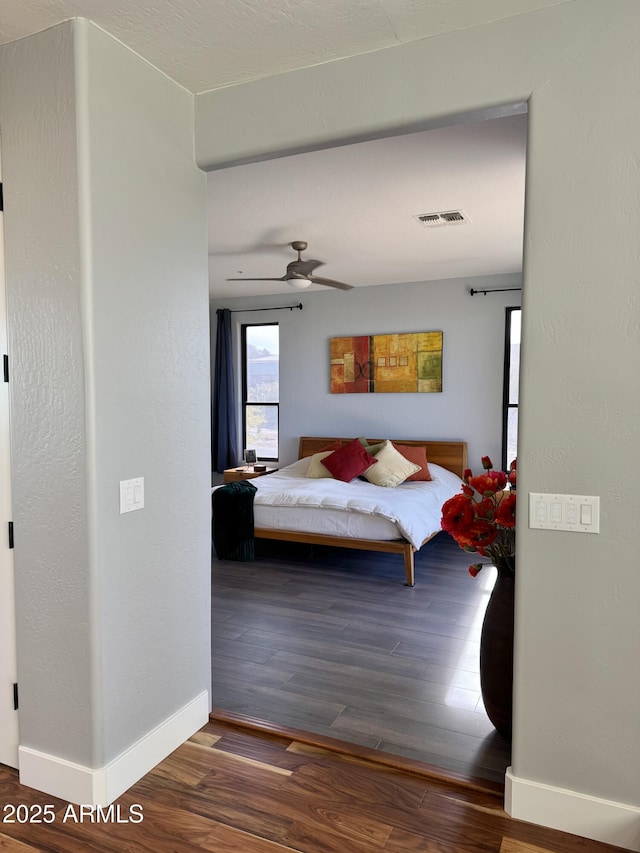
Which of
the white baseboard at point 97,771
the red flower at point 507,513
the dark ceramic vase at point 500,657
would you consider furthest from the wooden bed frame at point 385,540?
the white baseboard at point 97,771

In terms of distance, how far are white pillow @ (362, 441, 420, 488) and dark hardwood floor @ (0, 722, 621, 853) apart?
11.5ft

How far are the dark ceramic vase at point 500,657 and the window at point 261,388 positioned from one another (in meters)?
5.05

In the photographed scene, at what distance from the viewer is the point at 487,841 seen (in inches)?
75.8

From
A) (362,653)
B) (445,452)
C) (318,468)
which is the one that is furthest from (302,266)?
(362,653)

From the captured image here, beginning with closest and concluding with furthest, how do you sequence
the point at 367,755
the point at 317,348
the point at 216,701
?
the point at 367,755, the point at 216,701, the point at 317,348

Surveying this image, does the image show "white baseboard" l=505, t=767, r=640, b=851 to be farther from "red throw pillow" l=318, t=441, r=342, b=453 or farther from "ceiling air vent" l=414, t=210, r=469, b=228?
"red throw pillow" l=318, t=441, r=342, b=453

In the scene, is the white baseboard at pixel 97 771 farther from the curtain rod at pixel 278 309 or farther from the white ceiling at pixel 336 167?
the curtain rod at pixel 278 309

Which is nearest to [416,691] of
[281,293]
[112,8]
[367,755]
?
[367,755]

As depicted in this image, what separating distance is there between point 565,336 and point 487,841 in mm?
1625

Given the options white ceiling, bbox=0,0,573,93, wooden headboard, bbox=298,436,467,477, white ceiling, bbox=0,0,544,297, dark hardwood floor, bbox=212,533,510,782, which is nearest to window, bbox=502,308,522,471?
wooden headboard, bbox=298,436,467,477

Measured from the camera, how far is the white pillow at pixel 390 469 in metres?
5.77

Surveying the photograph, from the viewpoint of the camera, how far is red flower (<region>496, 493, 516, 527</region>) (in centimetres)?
239

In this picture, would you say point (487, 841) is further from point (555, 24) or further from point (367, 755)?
point (555, 24)

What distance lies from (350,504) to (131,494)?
8.94 feet
